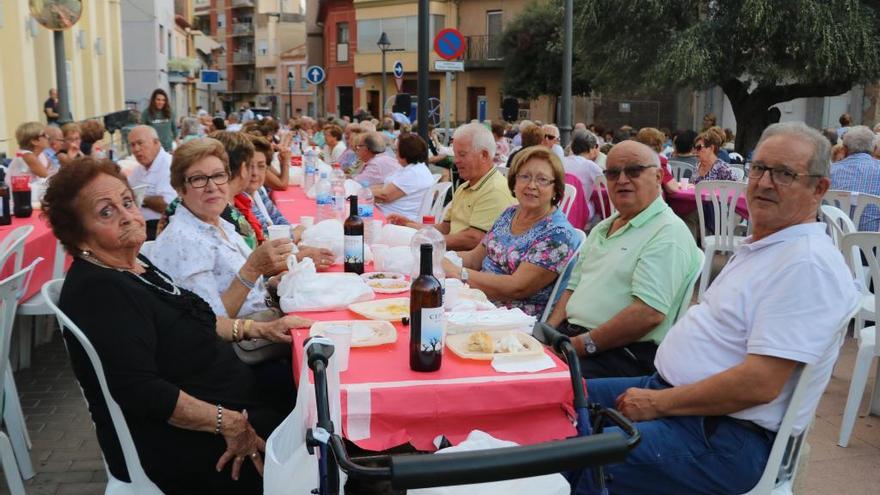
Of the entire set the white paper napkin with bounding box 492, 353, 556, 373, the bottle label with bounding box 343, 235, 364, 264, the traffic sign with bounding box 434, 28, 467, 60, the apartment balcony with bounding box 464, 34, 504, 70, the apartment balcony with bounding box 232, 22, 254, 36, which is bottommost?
the white paper napkin with bounding box 492, 353, 556, 373

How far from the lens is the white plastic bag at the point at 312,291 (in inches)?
122

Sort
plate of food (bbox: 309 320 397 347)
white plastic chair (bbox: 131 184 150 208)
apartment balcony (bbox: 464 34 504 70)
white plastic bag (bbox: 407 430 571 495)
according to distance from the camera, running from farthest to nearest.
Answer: apartment balcony (bbox: 464 34 504 70) < white plastic chair (bbox: 131 184 150 208) < plate of food (bbox: 309 320 397 347) < white plastic bag (bbox: 407 430 571 495)

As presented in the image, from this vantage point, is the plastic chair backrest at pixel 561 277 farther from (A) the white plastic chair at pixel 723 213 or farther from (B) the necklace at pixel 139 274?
(A) the white plastic chair at pixel 723 213

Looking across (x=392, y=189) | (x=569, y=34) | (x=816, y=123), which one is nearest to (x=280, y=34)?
(x=816, y=123)

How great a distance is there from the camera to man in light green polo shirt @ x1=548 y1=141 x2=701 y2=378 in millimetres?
3139

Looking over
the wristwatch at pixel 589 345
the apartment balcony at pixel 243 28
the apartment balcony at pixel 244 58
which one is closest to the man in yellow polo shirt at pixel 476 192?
the wristwatch at pixel 589 345

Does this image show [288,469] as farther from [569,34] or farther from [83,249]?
[569,34]

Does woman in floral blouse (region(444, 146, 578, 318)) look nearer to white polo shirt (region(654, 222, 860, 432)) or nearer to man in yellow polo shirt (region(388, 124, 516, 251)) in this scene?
man in yellow polo shirt (region(388, 124, 516, 251))

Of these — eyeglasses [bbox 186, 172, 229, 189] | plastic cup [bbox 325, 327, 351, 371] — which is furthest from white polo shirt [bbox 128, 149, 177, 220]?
plastic cup [bbox 325, 327, 351, 371]

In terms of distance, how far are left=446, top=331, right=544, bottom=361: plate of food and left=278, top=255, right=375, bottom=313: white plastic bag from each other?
68 centimetres

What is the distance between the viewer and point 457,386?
2254mm

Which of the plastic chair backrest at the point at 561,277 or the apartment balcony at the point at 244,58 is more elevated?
the apartment balcony at the point at 244,58

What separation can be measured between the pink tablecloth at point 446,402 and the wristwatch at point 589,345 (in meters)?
0.80

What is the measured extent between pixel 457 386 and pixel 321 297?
1.04 meters
